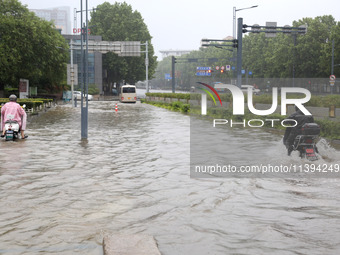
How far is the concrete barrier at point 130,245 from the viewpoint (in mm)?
5230

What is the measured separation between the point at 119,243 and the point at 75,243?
0.58m

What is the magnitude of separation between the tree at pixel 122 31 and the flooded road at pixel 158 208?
72.6 metres

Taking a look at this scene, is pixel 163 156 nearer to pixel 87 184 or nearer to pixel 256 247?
pixel 87 184

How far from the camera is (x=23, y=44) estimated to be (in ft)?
139

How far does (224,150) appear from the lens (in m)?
14.6

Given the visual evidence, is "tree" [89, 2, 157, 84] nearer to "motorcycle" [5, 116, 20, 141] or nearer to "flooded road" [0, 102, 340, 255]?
"motorcycle" [5, 116, 20, 141]

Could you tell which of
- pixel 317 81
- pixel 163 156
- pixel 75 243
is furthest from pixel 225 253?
pixel 317 81

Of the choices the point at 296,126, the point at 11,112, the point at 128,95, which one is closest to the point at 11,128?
the point at 11,112

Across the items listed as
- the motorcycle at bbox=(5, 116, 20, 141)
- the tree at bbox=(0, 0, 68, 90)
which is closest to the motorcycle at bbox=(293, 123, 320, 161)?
the motorcycle at bbox=(5, 116, 20, 141)

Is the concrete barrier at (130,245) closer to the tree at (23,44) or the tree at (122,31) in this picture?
the tree at (23,44)

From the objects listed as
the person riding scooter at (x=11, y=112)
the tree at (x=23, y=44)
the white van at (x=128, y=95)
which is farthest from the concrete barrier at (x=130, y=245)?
the white van at (x=128, y=95)

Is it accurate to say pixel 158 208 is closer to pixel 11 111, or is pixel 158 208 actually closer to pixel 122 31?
pixel 11 111

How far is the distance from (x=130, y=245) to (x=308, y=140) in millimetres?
6984

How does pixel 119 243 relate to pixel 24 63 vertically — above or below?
below
